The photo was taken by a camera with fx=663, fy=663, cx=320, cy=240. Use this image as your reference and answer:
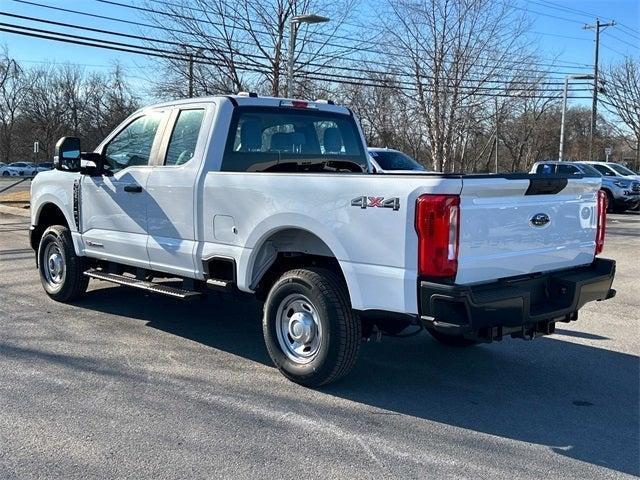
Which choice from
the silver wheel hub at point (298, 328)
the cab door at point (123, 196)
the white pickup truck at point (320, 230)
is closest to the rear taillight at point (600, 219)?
the white pickup truck at point (320, 230)

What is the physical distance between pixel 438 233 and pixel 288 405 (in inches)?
61.9

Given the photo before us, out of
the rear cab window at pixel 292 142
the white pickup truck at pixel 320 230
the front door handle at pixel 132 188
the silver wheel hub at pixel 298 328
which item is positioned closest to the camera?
the white pickup truck at pixel 320 230

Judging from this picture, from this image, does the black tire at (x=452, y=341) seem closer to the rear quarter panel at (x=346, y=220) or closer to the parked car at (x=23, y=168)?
the rear quarter panel at (x=346, y=220)

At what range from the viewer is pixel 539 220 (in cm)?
447

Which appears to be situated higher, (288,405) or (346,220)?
(346,220)

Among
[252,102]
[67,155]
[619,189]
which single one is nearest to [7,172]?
[619,189]

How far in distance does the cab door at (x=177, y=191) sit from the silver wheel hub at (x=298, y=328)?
101 centimetres

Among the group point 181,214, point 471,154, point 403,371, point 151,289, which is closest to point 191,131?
point 181,214

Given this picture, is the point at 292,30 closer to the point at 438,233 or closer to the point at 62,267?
the point at 62,267

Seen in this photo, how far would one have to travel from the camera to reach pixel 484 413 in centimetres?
445

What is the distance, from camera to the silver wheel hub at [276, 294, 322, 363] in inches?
190

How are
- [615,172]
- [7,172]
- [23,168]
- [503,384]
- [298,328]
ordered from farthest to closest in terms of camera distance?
1. [23,168]
2. [7,172]
3. [615,172]
4. [503,384]
5. [298,328]

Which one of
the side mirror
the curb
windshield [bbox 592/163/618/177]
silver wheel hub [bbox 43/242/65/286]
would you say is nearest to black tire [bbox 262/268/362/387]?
the side mirror

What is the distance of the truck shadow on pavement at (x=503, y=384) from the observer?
4133 millimetres
